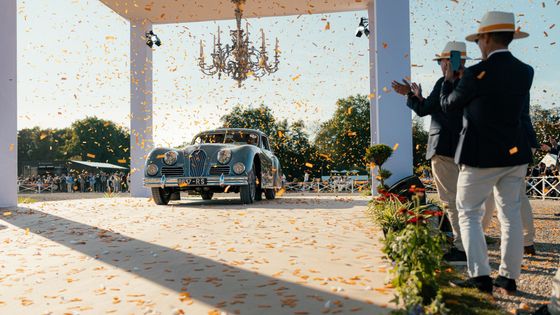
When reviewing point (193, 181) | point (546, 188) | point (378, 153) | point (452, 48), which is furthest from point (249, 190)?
point (546, 188)

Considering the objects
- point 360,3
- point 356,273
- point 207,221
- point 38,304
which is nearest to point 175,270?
point 38,304

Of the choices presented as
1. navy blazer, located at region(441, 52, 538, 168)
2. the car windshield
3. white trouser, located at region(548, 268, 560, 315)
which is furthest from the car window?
white trouser, located at region(548, 268, 560, 315)

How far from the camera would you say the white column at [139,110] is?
15062 mm

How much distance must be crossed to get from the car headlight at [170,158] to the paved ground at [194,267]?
2949 mm

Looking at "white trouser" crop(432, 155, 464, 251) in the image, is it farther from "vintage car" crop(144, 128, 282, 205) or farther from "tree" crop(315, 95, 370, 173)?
"tree" crop(315, 95, 370, 173)

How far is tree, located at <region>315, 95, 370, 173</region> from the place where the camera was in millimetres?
46781

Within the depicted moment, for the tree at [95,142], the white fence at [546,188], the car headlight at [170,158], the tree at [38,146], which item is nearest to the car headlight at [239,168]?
the car headlight at [170,158]

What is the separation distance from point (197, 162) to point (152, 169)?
0.86 meters

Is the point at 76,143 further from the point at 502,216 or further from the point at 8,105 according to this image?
the point at 502,216

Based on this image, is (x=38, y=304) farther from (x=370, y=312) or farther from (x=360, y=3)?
(x=360, y=3)

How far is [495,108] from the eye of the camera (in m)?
3.12

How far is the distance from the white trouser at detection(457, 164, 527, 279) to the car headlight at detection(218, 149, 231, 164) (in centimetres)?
703

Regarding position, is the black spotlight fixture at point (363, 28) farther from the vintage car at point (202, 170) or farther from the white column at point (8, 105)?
the white column at point (8, 105)

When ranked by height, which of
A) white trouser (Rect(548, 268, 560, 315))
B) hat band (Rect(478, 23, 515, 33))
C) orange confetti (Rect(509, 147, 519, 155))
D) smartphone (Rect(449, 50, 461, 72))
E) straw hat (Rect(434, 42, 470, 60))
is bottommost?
white trouser (Rect(548, 268, 560, 315))
